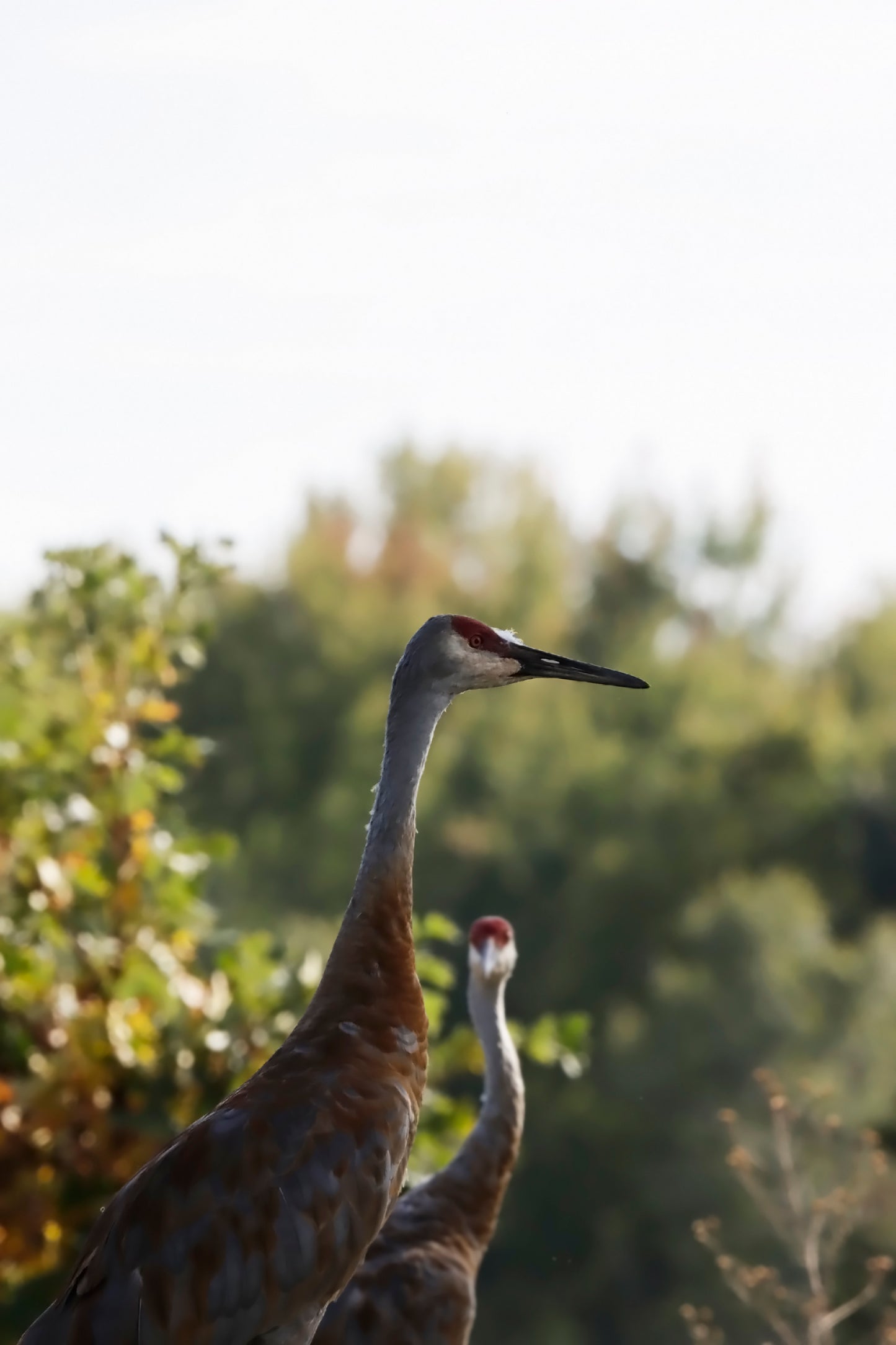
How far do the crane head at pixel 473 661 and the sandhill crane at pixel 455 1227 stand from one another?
116 cm

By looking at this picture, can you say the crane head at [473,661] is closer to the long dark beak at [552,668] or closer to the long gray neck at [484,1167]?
the long dark beak at [552,668]

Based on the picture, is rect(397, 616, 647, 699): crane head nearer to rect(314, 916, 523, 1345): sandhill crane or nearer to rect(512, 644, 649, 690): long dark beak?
rect(512, 644, 649, 690): long dark beak

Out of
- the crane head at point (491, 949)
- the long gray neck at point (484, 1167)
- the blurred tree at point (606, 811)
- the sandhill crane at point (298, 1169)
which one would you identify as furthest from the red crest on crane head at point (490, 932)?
the blurred tree at point (606, 811)

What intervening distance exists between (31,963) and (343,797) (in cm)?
2199

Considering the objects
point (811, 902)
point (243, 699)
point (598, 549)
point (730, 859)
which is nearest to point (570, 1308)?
point (811, 902)

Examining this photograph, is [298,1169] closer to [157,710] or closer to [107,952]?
[107,952]

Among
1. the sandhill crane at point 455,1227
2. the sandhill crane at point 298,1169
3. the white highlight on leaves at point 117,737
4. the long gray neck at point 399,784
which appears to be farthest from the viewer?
the white highlight on leaves at point 117,737

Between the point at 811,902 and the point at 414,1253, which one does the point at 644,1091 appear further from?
the point at 414,1253

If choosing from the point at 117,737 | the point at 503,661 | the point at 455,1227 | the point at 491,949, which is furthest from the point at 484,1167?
the point at 117,737

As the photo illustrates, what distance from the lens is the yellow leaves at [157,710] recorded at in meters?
5.08

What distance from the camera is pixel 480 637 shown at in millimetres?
3354

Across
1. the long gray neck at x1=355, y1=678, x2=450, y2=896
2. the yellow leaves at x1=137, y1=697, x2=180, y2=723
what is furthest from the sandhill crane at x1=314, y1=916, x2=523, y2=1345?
the yellow leaves at x1=137, y1=697, x2=180, y2=723

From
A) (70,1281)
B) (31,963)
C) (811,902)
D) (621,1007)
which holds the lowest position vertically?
(621,1007)

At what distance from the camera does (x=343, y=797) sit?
26750 mm
